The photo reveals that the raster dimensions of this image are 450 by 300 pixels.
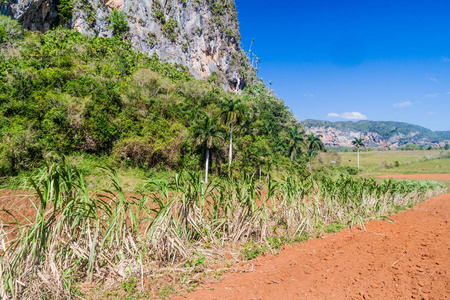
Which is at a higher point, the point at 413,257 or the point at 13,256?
the point at 13,256

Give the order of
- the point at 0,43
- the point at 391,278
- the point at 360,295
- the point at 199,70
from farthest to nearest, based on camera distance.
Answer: the point at 199,70 < the point at 0,43 < the point at 391,278 < the point at 360,295

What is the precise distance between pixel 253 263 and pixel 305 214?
2.41 metres

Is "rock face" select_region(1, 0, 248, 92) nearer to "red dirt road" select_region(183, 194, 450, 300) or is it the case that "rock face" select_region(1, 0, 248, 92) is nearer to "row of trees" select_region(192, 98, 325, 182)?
"row of trees" select_region(192, 98, 325, 182)

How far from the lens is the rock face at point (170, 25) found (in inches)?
1563

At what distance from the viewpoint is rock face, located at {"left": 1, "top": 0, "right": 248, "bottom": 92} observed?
39.7 meters

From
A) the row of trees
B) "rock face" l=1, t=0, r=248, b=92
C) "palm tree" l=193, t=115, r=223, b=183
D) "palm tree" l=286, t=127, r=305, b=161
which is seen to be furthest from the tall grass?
"rock face" l=1, t=0, r=248, b=92

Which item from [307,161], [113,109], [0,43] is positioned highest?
[0,43]

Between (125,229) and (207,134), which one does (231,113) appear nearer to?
(207,134)

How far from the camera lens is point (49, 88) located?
65.1 feet

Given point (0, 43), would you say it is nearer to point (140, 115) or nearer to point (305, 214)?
A: point (140, 115)

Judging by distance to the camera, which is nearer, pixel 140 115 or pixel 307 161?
pixel 140 115

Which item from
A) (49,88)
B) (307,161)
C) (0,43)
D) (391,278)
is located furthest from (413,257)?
(307,161)

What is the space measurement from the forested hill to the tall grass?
16.1 metres

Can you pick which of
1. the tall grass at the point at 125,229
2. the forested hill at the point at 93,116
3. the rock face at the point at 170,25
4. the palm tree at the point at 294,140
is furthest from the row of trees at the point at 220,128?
the rock face at the point at 170,25
